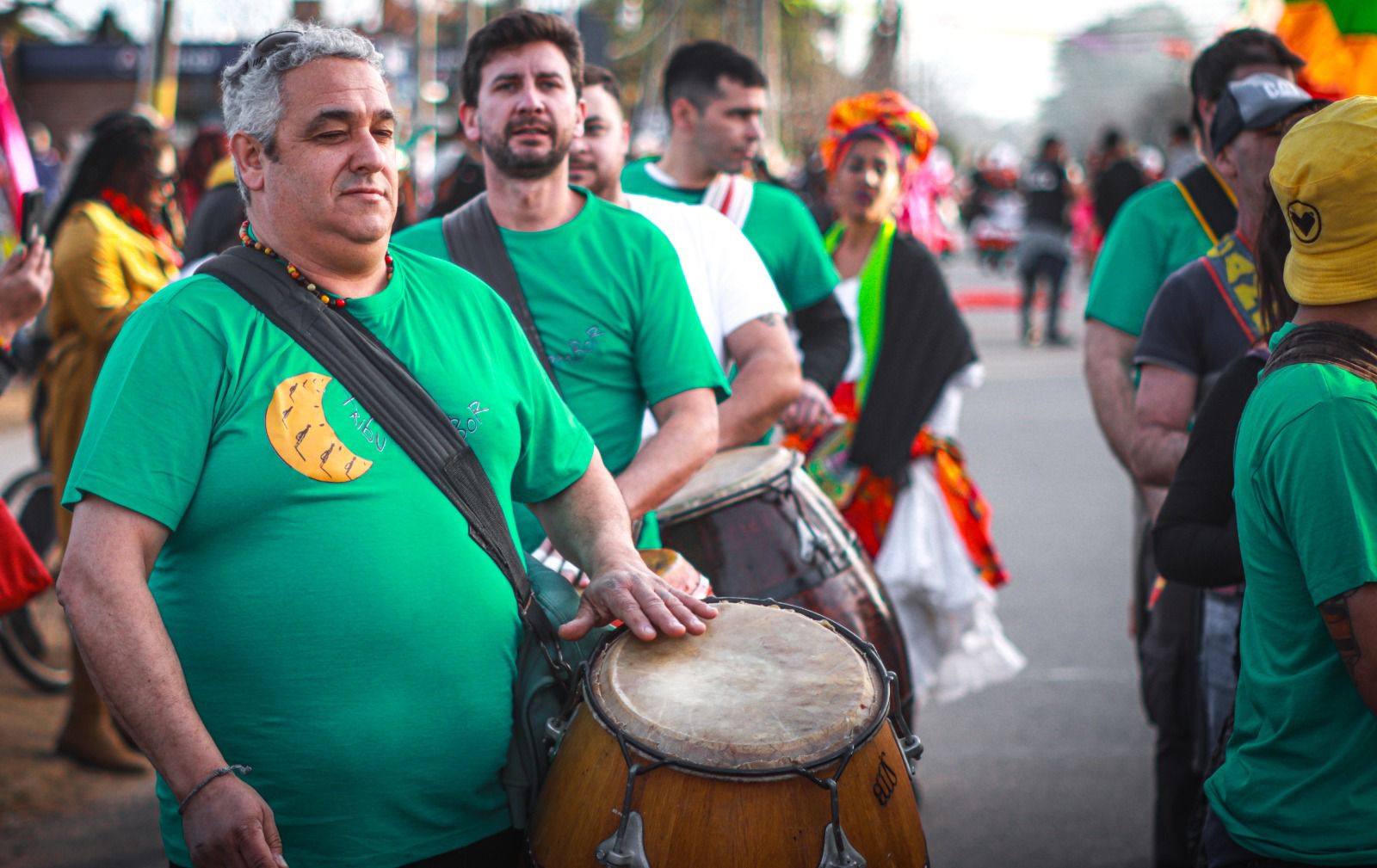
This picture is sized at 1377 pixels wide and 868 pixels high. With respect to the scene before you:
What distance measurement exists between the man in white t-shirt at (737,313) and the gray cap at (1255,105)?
4.09 ft

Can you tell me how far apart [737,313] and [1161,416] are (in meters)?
1.16

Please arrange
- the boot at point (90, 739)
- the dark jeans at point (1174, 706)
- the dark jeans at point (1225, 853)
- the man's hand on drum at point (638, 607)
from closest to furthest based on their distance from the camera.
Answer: the dark jeans at point (1225, 853), the man's hand on drum at point (638, 607), the dark jeans at point (1174, 706), the boot at point (90, 739)

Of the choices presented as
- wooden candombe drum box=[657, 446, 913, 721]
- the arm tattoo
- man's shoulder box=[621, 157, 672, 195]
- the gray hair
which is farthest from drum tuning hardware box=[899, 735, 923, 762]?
man's shoulder box=[621, 157, 672, 195]

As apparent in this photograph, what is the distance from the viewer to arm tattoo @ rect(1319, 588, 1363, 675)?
1956mm

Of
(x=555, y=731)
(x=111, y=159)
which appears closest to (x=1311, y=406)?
(x=555, y=731)

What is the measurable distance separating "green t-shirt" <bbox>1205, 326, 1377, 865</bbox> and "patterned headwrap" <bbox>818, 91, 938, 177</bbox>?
3301mm

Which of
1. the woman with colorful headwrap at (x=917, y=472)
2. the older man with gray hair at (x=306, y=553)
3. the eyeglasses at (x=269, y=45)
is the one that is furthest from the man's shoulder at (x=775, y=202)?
the eyeglasses at (x=269, y=45)

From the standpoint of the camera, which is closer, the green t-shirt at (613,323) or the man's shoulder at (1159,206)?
the green t-shirt at (613,323)

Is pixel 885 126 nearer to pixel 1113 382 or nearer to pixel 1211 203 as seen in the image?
pixel 1211 203

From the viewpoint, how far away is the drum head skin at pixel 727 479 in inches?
123

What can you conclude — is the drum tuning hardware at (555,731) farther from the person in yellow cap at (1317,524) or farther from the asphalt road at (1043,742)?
the asphalt road at (1043,742)

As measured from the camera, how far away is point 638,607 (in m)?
2.30

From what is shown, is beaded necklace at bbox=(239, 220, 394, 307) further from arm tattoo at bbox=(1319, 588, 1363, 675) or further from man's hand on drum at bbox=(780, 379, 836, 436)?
man's hand on drum at bbox=(780, 379, 836, 436)

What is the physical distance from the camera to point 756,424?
12.4 ft
